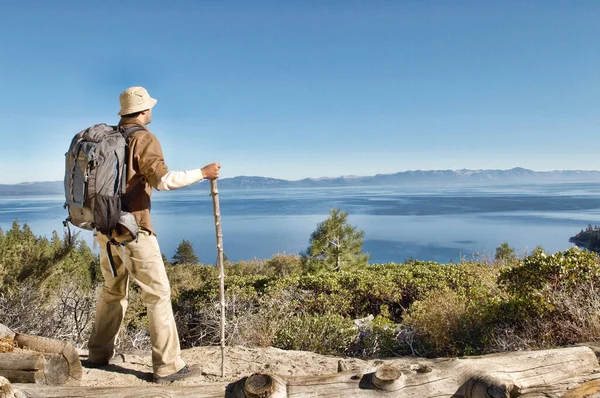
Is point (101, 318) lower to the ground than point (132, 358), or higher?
higher

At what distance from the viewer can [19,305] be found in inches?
311

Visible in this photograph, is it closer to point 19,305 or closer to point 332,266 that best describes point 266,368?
point 19,305

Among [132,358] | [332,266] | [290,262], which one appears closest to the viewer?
[132,358]

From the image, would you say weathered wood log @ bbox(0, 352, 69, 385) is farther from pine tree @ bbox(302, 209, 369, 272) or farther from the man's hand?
pine tree @ bbox(302, 209, 369, 272)

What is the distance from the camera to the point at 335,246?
15219mm

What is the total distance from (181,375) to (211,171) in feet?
5.45

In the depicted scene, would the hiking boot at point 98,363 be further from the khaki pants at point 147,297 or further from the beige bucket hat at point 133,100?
the beige bucket hat at point 133,100

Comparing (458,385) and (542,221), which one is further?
(542,221)

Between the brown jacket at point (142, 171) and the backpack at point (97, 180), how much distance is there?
0.07 meters

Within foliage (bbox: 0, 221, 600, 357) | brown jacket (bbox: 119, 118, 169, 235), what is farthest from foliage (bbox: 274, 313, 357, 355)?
brown jacket (bbox: 119, 118, 169, 235)

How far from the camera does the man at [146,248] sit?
10.8ft

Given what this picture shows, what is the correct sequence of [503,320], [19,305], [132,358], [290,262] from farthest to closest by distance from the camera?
[290,262] < [19,305] < [503,320] < [132,358]

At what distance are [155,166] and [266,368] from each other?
7.98 feet

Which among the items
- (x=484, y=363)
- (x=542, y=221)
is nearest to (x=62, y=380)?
(x=484, y=363)
